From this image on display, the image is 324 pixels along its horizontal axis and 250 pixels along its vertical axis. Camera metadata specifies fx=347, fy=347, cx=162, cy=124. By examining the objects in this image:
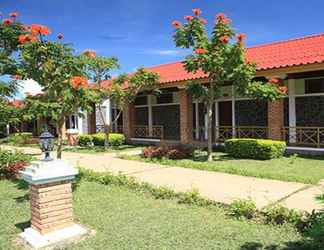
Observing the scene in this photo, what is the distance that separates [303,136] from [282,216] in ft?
30.0

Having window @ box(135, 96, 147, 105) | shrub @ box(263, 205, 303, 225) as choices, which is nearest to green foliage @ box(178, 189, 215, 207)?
shrub @ box(263, 205, 303, 225)

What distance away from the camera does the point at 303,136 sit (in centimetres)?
1338

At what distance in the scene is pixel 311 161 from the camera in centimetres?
1095

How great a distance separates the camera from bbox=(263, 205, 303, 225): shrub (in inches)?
194

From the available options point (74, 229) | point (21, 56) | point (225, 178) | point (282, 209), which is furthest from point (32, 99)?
point (282, 209)

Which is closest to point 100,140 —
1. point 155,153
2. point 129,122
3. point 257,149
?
point 129,122

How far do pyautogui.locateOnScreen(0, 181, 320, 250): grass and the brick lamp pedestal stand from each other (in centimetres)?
29

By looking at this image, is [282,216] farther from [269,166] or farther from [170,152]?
[170,152]

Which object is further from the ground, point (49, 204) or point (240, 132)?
point (240, 132)

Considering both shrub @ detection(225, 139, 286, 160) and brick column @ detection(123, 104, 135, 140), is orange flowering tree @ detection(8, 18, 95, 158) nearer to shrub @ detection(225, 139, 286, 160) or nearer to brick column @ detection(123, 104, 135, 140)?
shrub @ detection(225, 139, 286, 160)

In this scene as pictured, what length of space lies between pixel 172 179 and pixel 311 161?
16.4 feet

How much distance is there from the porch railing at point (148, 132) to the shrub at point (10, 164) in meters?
9.24

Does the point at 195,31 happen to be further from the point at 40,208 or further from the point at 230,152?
the point at 40,208

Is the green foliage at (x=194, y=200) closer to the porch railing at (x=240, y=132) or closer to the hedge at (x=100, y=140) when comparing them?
the porch railing at (x=240, y=132)
